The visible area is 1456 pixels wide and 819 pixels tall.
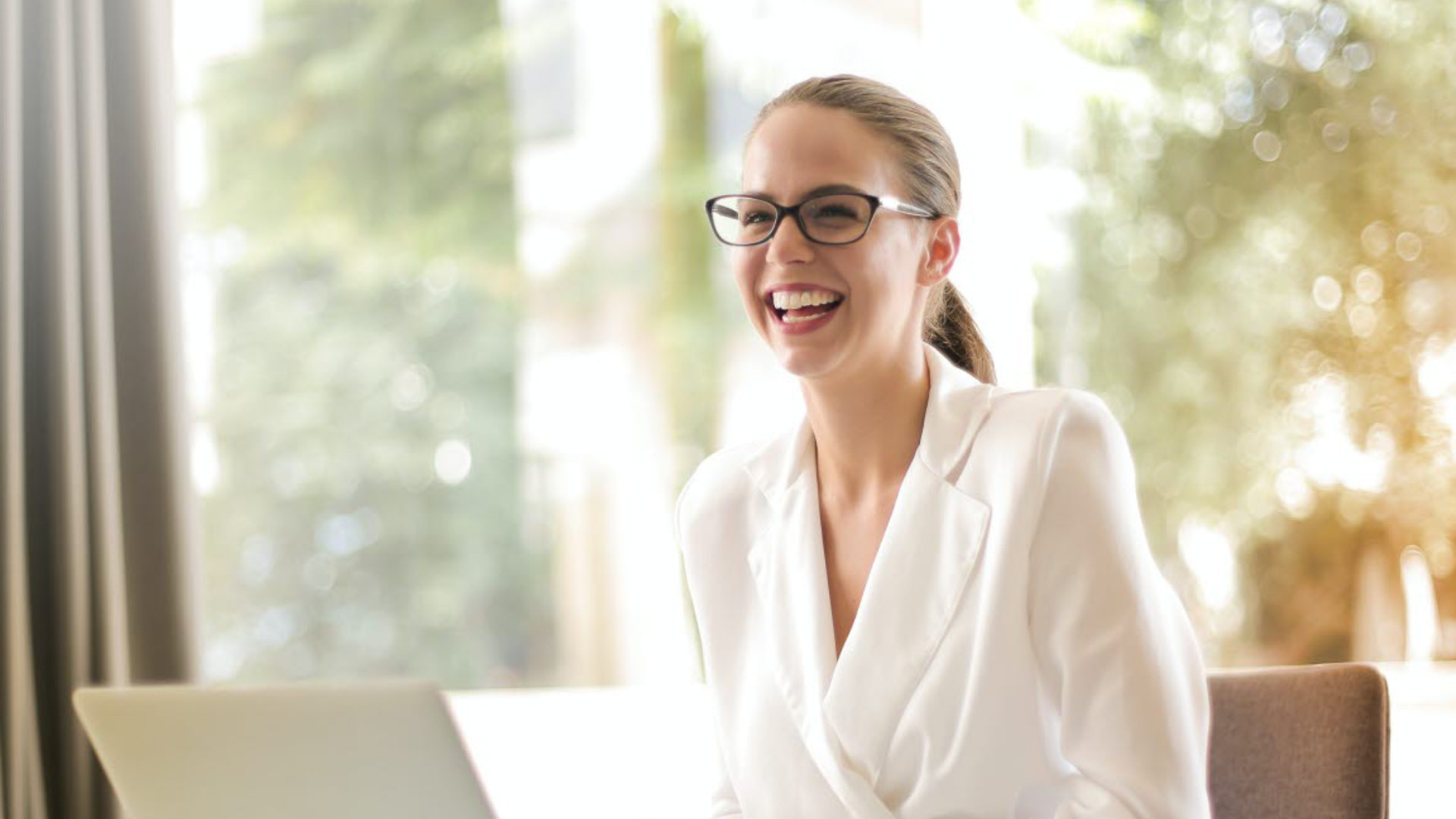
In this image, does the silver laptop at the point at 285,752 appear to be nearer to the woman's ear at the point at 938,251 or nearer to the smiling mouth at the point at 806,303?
the smiling mouth at the point at 806,303

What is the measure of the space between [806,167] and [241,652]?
2590 millimetres

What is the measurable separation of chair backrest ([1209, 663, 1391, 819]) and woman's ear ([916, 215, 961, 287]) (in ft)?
1.74

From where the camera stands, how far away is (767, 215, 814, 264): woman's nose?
149 centimetres

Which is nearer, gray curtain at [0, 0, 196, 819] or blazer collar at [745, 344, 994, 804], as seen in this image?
blazer collar at [745, 344, 994, 804]

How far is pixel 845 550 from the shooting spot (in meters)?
1.62

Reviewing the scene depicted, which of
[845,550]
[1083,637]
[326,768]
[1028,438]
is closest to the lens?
[326,768]

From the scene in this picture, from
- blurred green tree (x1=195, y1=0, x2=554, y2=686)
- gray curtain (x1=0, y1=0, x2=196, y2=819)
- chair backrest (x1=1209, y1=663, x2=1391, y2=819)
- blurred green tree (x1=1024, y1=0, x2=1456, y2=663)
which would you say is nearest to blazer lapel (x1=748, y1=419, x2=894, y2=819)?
chair backrest (x1=1209, y1=663, x2=1391, y2=819)

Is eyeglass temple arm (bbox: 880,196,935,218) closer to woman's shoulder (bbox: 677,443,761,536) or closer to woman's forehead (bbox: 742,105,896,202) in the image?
woman's forehead (bbox: 742,105,896,202)

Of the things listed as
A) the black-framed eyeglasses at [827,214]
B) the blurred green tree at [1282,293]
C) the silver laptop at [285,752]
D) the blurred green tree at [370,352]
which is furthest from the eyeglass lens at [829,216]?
the blurred green tree at [370,352]

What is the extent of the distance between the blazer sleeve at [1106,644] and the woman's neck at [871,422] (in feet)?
0.74

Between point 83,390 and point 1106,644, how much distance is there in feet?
5.14

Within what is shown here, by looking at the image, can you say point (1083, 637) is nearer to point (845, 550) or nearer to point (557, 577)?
point (845, 550)

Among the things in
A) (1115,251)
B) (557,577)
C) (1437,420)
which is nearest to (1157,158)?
(1115,251)

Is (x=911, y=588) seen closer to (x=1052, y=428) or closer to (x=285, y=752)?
(x=1052, y=428)
